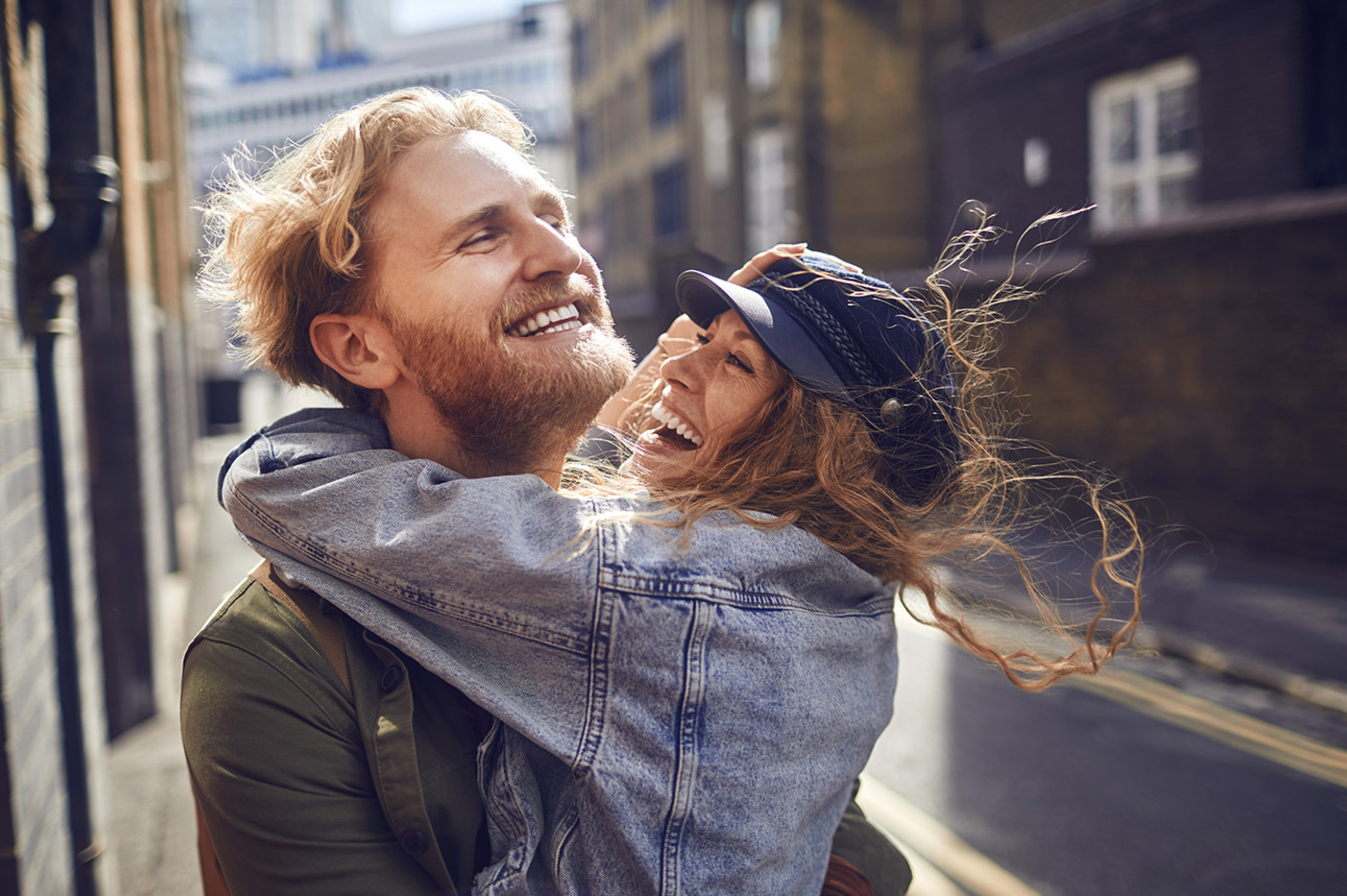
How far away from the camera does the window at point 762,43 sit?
20.8m

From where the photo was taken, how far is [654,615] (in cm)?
139

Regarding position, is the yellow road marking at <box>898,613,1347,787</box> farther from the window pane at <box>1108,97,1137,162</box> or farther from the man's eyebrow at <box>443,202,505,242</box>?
the window pane at <box>1108,97,1137,162</box>

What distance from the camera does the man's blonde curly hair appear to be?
5.90ft

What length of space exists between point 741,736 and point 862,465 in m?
0.62

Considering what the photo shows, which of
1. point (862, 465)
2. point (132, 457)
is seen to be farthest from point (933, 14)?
point (862, 465)

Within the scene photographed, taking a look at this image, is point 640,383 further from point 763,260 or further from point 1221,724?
point 1221,724

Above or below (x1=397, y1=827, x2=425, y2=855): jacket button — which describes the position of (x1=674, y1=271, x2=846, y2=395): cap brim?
above

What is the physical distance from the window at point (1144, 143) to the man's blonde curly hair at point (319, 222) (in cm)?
1072

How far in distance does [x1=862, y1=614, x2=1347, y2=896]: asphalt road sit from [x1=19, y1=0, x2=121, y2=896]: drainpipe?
125 inches

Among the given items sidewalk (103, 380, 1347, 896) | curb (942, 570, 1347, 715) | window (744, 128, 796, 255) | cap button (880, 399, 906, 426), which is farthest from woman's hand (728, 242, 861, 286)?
window (744, 128, 796, 255)

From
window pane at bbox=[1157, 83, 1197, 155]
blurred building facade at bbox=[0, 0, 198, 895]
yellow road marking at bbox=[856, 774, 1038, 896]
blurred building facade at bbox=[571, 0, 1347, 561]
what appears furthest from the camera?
window pane at bbox=[1157, 83, 1197, 155]

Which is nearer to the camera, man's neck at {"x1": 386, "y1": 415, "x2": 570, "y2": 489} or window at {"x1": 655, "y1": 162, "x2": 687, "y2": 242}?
man's neck at {"x1": 386, "y1": 415, "x2": 570, "y2": 489}

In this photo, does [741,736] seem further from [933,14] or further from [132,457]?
[933,14]

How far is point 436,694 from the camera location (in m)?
1.51
